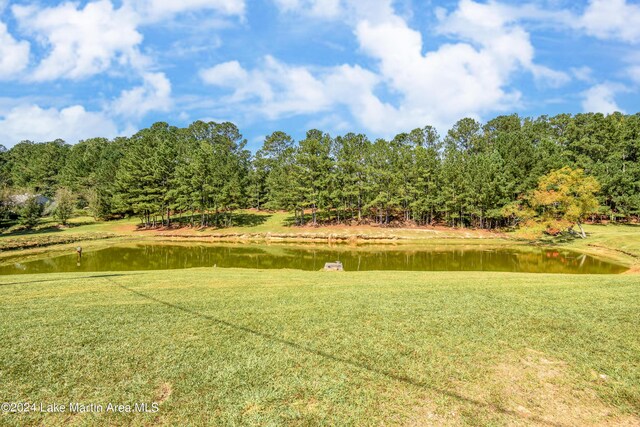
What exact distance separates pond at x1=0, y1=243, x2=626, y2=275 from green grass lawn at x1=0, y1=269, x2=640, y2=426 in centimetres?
1524

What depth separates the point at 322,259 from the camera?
30.6 m

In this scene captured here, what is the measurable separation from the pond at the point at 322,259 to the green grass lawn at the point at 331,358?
1524 centimetres

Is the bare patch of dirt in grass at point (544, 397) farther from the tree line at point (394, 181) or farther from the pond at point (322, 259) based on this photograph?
the tree line at point (394, 181)

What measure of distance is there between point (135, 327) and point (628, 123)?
8181cm

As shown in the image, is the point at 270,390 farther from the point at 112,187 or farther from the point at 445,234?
the point at 112,187

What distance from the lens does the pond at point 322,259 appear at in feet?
81.2

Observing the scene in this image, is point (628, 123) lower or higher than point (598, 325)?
higher

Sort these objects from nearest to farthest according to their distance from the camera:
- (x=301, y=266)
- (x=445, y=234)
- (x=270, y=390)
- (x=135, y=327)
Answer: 1. (x=270, y=390)
2. (x=135, y=327)
3. (x=301, y=266)
4. (x=445, y=234)

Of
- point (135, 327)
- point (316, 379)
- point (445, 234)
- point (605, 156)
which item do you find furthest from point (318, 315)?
point (605, 156)

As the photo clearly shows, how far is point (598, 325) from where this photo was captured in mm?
7801

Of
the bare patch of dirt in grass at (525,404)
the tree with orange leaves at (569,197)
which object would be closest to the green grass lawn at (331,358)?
the bare patch of dirt in grass at (525,404)

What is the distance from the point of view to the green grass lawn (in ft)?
15.8

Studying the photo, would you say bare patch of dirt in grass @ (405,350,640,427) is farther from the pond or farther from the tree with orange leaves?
the tree with orange leaves

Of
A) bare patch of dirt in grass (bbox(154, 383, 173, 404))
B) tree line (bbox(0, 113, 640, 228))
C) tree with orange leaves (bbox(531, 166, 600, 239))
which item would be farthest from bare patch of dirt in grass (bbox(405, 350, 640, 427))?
tree line (bbox(0, 113, 640, 228))
